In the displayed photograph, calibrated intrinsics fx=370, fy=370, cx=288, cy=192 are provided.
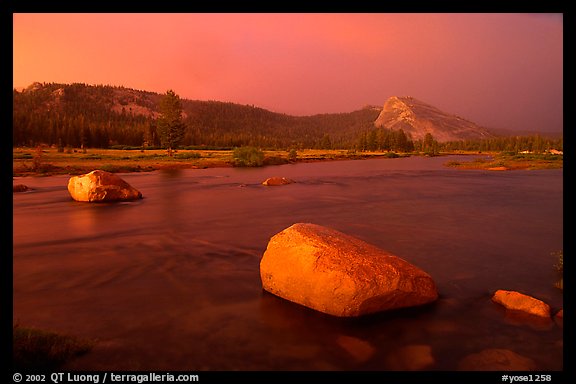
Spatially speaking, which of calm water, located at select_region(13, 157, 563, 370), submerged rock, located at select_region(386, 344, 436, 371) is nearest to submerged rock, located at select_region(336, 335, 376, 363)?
calm water, located at select_region(13, 157, 563, 370)

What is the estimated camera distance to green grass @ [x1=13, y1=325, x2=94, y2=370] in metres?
7.12

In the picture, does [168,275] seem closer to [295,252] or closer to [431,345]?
[295,252]

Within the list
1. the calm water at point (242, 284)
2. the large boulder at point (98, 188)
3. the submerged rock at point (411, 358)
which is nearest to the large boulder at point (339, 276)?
the calm water at point (242, 284)

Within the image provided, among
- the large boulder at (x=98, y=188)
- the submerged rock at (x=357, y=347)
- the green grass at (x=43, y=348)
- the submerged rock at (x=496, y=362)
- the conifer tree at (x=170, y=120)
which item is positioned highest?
the conifer tree at (x=170, y=120)

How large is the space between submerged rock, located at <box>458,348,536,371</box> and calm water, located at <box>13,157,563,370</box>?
0.20 m

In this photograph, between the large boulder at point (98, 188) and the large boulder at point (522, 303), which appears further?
the large boulder at point (98, 188)

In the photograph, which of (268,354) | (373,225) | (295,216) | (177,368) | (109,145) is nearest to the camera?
(177,368)

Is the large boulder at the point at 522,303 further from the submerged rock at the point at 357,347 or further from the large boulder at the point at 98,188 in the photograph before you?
the large boulder at the point at 98,188

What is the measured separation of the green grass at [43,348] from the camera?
7.12 m

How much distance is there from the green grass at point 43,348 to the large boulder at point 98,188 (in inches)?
861

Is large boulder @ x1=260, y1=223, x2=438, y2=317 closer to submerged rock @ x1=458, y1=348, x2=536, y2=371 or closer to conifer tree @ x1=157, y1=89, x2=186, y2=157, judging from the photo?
submerged rock @ x1=458, y1=348, x2=536, y2=371

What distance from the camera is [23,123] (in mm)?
114375
